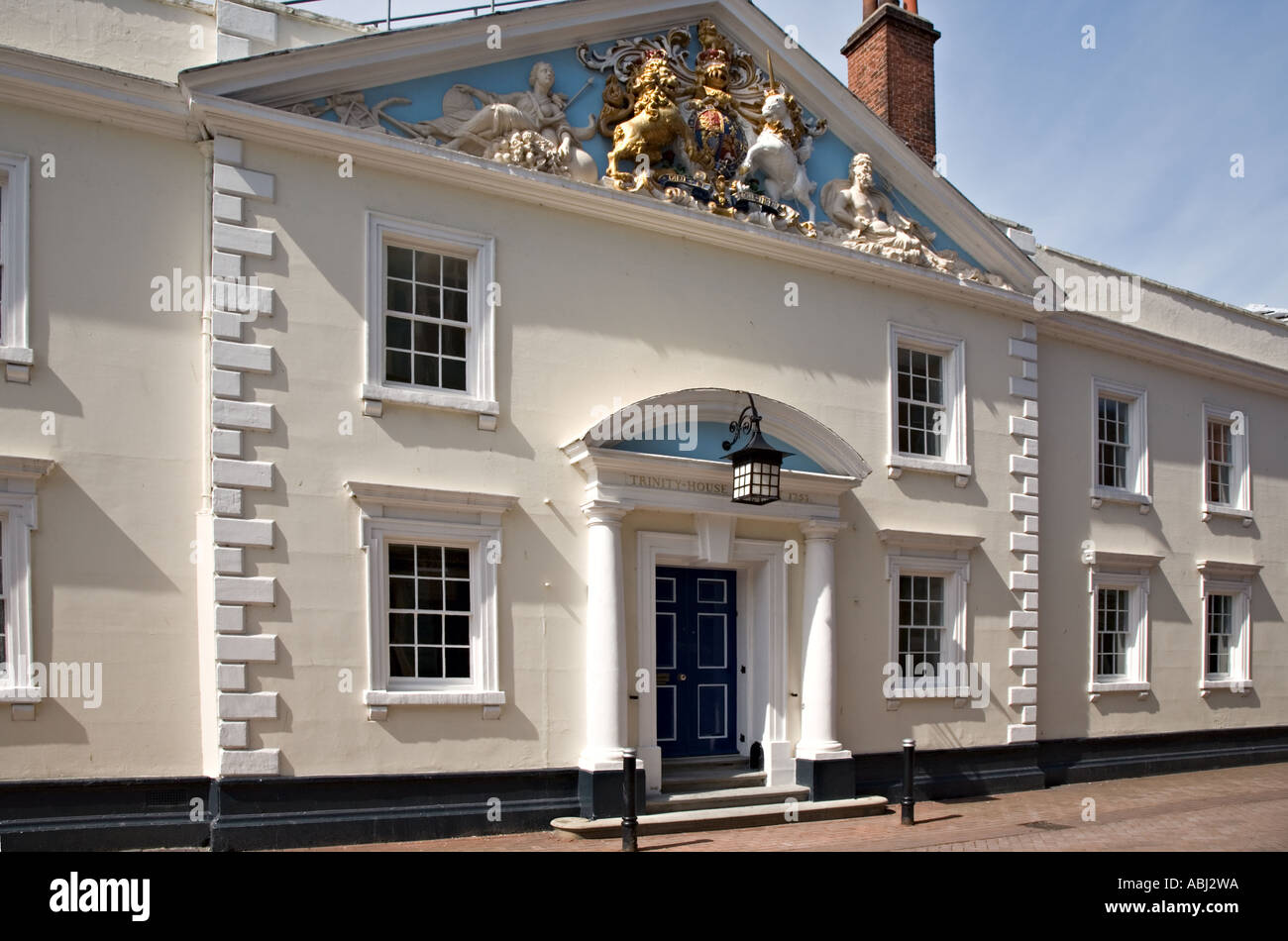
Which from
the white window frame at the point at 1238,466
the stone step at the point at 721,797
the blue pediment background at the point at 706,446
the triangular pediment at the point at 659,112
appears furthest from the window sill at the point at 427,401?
the white window frame at the point at 1238,466

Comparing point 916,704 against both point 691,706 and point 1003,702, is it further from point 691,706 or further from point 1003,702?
point 691,706

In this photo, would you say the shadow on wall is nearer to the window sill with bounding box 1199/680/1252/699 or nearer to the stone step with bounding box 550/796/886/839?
the stone step with bounding box 550/796/886/839

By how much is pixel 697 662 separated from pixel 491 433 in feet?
12.4

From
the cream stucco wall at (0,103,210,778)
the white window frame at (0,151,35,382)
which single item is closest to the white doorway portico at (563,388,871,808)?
the cream stucco wall at (0,103,210,778)

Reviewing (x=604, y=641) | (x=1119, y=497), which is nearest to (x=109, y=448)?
(x=604, y=641)

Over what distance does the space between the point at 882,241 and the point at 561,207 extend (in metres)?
4.78

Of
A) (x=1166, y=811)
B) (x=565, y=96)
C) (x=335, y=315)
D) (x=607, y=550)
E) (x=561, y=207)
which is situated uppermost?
(x=565, y=96)

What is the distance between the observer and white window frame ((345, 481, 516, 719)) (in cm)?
1129

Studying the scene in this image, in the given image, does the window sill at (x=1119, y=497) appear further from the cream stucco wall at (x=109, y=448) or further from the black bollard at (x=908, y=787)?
the cream stucco wall at (x=109, y=448)

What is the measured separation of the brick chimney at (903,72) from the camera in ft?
56.8

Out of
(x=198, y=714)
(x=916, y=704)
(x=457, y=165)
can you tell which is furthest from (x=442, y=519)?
(x=916, y=704)

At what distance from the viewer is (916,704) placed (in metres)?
14.9

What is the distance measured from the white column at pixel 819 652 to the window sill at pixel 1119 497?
577cm

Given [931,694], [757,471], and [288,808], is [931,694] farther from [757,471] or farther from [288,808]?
[288,808]
